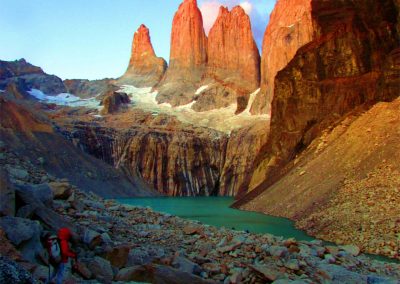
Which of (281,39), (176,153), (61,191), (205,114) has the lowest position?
(61,191)

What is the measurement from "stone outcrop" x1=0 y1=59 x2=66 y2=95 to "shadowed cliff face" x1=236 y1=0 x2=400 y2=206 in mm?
86285

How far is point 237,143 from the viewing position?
8800cm

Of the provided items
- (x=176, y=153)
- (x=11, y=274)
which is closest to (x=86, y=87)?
(x=176, y=153)

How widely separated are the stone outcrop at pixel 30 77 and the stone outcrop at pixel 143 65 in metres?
16.8

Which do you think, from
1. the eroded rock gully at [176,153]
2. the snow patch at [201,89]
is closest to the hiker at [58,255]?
the eroded rock gully at [176,153]

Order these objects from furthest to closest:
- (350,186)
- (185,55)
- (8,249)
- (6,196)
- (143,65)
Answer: (143,65) < (185,55) < (350,186) < (6,196) < (8,249)

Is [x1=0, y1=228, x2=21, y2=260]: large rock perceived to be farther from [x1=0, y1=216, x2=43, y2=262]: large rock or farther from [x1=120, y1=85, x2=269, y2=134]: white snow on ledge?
[x1=120, y1=85, x2=269, y2=134]: white snow on ledge

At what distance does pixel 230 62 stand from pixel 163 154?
3849 centimetres

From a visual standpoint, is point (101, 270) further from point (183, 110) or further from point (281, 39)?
point (183, 110)

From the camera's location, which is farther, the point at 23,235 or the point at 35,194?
the point at 35,194

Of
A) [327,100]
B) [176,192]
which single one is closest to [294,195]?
[327,100]

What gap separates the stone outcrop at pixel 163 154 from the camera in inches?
3319

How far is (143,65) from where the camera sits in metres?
138

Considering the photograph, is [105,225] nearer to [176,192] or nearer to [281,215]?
[281,215]
